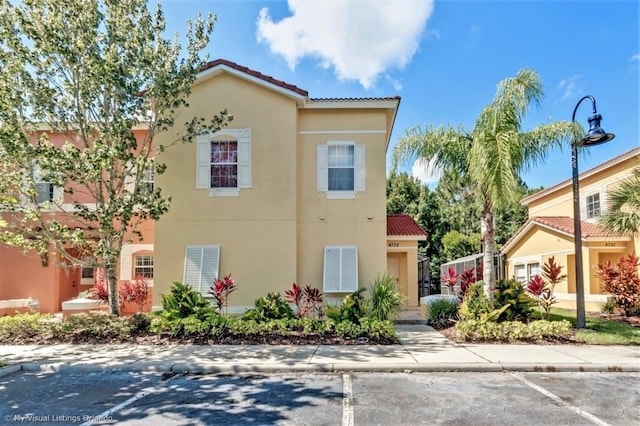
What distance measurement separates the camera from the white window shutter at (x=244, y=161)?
12633 millimetres

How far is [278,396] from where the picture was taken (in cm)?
630

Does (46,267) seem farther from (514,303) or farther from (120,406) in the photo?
(514,303)

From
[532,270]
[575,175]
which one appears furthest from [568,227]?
[575,175]

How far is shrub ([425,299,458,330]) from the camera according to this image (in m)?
12.4

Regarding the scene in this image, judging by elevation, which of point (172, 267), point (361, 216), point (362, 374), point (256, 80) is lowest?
point (362, 374)

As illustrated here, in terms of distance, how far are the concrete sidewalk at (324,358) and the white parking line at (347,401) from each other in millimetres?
626

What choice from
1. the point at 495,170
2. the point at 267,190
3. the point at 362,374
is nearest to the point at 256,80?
the point at 267,190

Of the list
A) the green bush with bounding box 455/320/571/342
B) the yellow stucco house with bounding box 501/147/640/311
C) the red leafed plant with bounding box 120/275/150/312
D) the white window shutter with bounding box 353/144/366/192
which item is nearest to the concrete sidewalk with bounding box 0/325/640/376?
the green bush with bounding box 455/320/571/342

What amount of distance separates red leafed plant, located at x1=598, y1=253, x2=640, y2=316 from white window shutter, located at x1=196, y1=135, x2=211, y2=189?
47.2 ft

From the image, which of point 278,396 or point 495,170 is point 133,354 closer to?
point 278,396

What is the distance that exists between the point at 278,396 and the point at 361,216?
7.37m

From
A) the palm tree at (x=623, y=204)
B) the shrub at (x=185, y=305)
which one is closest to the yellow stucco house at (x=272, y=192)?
the shrub at (x=185, y=305)

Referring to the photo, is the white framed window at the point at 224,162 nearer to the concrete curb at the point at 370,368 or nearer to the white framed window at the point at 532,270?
the concrete curb at the point at 370,368

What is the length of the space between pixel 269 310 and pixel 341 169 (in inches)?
198
